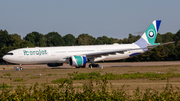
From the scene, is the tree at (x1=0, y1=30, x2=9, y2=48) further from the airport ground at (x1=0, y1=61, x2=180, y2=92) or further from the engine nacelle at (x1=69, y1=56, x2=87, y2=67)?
the engine nacelle at (x1=69, y1=56, x2=87, y2=67)

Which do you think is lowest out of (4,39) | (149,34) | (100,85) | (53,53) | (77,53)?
(100,85)

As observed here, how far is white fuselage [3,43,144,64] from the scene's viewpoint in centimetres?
3322

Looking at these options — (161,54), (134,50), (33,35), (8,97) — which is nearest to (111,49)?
(134,50)

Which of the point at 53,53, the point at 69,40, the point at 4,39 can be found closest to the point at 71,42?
the point at 69,40

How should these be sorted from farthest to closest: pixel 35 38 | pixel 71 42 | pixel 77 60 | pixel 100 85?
pixel 71 42 → pixel 35 38 → pixel 77 60 → pixel 100 85

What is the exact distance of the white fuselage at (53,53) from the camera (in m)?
33.2

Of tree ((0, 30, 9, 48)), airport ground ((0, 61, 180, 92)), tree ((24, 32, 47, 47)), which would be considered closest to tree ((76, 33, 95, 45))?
tree ((24, 32, 47, 47))

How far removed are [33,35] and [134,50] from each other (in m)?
93.1

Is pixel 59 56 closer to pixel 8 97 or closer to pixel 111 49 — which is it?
pixel 111 49

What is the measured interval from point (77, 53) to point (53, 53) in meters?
3.71

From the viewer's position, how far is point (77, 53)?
36.1 meters

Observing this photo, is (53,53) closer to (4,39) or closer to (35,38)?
(4,39)

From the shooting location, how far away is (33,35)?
123875mm

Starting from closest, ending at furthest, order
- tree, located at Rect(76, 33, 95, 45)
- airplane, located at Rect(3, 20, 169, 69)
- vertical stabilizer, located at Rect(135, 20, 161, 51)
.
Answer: airplane, located at Rect(3, 20, 169, 69) < vertical stabilizer, located at Rect(135, 20, 161, 51) < tree, located at Rect(76, 33, 95, 45)
